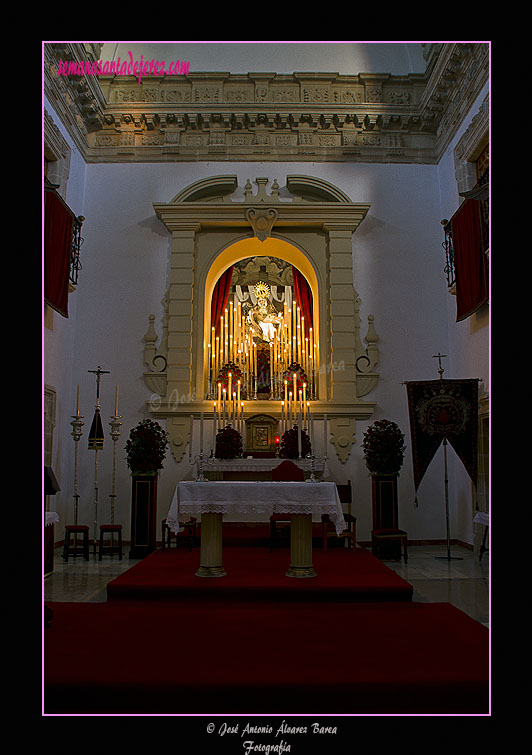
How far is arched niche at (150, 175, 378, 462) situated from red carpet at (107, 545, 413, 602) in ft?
10.8

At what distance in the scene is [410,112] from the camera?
34.8 ft

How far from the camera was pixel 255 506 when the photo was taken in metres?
5.86

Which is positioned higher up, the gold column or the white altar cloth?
the white altar cloth

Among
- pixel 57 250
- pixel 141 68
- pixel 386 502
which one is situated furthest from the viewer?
pixel 141 68

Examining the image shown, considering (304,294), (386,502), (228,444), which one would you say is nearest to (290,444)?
(228,444)

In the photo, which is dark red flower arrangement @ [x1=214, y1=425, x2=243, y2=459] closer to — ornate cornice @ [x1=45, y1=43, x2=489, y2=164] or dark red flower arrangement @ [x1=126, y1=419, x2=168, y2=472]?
dark red flower arrangement @ [x1=126, y1=419, x2=168, y2=472]

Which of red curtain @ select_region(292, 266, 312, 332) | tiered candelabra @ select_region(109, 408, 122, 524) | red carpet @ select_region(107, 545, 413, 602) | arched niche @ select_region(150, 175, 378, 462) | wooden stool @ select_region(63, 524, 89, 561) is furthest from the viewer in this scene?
red curtain @ select_region(292, 266, 312, 332)

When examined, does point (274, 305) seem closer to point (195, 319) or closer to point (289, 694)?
point (195, 319)

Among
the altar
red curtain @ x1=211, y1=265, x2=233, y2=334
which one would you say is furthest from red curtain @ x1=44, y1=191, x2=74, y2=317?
red curtain @ x1=211, y1=265, x2=233, y2=334

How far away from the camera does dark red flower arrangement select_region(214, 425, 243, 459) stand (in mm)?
8805

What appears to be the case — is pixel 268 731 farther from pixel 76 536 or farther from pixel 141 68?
pixel 141 68

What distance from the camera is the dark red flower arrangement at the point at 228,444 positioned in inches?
347

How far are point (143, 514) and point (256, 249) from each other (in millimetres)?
5356

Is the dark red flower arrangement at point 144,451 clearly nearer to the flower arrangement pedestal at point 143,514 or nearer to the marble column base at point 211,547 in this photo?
the flower arrangement pedestal at point 143,514
